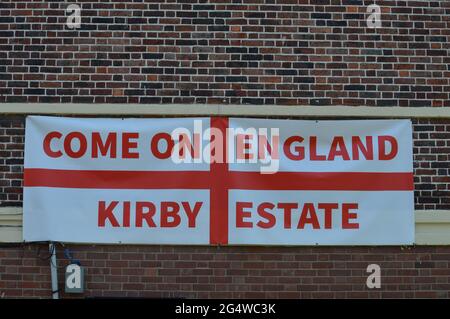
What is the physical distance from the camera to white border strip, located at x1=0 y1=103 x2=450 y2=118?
6512mm

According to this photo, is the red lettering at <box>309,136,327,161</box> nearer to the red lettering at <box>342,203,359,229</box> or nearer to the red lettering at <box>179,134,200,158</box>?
the red lettering at <box>342,203,359,229</box>

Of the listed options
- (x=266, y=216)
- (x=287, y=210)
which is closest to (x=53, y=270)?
(x=266, y=216)

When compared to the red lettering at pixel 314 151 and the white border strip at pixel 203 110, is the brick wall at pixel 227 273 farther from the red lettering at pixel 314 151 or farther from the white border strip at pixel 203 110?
the white border strip at pixel 203 110

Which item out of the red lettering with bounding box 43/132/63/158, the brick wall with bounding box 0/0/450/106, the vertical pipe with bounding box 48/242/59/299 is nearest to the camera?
the vertical pipe with bounding box 48/242/59/299

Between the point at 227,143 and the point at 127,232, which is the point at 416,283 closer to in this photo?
the point at 227,143

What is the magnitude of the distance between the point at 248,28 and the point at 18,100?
7.91 feet

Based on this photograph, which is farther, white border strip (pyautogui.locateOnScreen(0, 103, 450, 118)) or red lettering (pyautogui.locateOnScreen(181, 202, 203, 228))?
white border strip (pyautogui.locateOnScreen(0, 103, 450, 118))

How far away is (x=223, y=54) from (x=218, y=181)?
1288 millimetres

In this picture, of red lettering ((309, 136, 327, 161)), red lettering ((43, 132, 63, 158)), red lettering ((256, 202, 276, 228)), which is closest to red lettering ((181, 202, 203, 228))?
red lettering ((256, 202, 276, 228))

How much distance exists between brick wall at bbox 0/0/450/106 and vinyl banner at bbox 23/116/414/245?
0.31 m

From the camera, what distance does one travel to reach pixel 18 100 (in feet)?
21.5

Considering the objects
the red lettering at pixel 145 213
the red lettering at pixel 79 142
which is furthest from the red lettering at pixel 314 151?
the red lettering at pixel 79 142

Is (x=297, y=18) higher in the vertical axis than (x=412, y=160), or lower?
higher

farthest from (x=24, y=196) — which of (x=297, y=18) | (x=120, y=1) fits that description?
(x=297, y=18)
